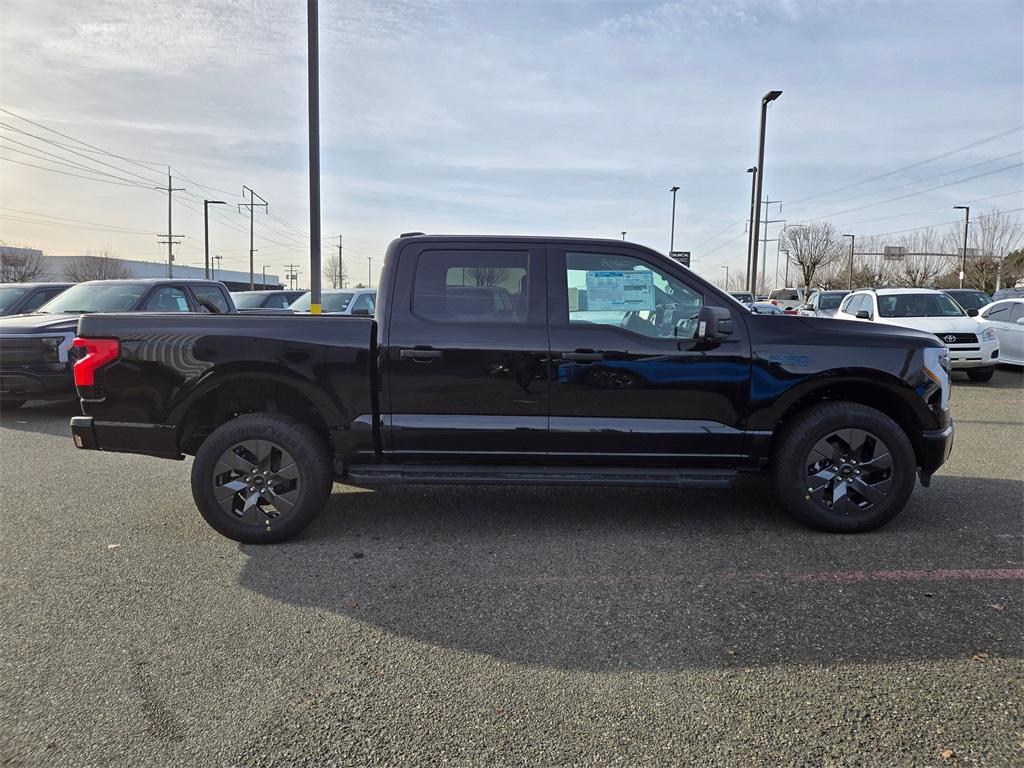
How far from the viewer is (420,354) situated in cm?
432

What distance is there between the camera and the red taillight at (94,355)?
435cm

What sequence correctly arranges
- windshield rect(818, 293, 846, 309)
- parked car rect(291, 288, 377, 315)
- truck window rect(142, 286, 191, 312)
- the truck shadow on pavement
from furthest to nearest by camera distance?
windshield rect(818, 293, 846, 309) → parked car rect(291, 288, 377, 315) → truck window rect(142, 286, 191, 312) → the truck shadow on pavement

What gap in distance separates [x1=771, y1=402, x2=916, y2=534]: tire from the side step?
1.40 ft

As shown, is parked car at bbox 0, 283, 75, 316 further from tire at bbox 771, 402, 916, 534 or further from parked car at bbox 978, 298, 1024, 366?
parked car at bbox 978, 298, 1024, 366

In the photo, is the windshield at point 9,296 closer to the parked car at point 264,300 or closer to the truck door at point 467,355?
the parked car at point 264,300

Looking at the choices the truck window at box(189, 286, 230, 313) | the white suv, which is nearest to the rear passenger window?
the truck window at box(189, 286, 230, 313)

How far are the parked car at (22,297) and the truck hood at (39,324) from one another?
239 cm

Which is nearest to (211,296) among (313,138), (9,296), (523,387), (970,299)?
(313,138)

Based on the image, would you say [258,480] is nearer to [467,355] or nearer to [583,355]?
[467,355]

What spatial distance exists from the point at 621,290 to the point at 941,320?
10597 millimetres

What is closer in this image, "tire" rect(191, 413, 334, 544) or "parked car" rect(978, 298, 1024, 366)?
"tire" rect(191, 413, 334, 544)

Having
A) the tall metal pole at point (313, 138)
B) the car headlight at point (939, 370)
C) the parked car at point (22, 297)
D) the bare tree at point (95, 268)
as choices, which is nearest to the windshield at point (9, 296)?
the parked car at point (22, 297)

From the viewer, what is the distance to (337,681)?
282cm

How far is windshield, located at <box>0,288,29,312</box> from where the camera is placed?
437 inches
